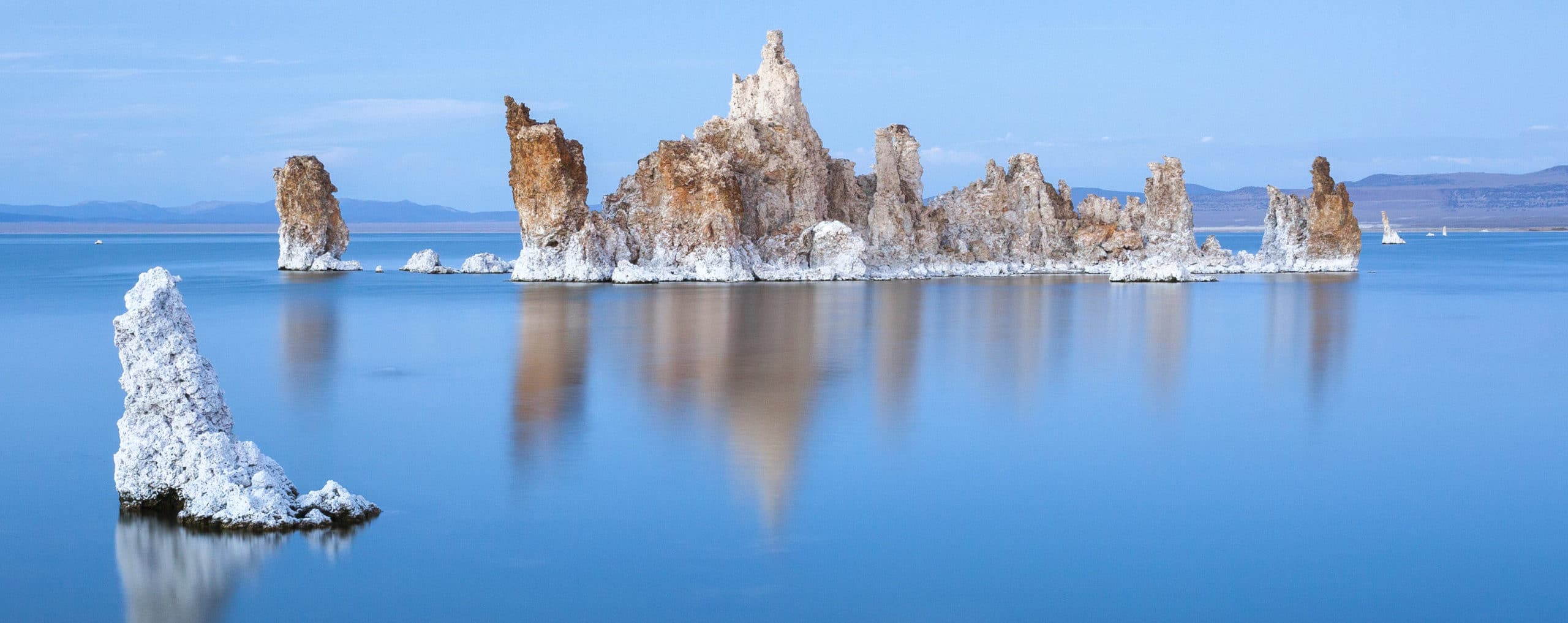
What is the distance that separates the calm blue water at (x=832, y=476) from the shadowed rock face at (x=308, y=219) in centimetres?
2834

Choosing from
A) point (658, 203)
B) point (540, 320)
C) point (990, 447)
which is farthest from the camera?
point (658, 203)

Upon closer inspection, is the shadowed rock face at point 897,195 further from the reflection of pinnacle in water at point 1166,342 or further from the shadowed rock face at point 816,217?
the reflection of pinnacle in water at point 1166,342

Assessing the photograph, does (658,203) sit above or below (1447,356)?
above

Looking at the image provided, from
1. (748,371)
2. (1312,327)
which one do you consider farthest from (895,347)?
(1312,327)

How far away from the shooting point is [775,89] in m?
47.5

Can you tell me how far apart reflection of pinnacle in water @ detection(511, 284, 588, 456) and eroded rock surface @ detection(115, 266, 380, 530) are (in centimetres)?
299

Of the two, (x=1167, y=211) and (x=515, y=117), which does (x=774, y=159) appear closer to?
(x=515, y=117)

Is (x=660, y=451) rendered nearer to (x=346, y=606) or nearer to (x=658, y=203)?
(x=346, y=606)

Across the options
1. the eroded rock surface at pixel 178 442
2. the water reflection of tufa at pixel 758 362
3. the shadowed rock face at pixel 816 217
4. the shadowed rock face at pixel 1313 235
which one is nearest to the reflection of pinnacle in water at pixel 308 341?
the water reflection of tufa at pixel 758 362

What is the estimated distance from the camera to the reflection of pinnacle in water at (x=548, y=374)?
1286 cm

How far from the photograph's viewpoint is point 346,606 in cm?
729

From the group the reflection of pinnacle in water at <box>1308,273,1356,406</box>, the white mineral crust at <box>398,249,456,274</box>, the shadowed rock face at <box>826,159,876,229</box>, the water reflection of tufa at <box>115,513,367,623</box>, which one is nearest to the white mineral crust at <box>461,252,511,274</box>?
the white mineral crust at <box>398,249,456,274</box>

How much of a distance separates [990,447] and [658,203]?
106ft

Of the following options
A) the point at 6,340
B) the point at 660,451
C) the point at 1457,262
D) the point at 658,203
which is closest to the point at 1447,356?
the point at 660,451
